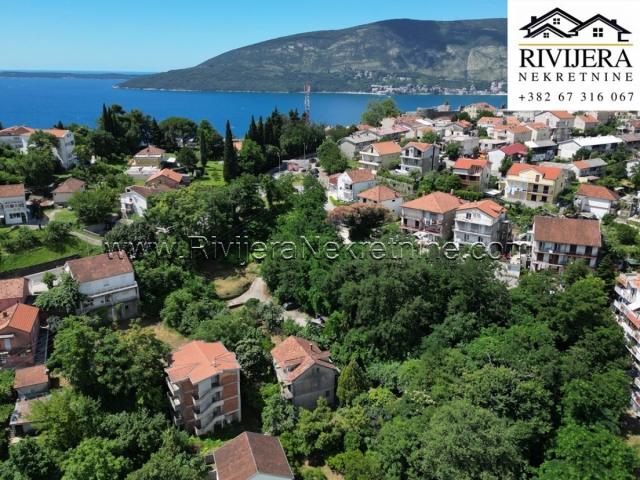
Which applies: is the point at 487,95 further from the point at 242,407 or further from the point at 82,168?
the point at 242,407

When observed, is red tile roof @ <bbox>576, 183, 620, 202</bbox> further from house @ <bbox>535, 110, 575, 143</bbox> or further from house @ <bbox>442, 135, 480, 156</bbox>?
house @ <bbox>535, 110, 575, 143</bbox>

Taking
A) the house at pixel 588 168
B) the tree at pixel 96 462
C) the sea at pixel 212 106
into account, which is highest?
the sea at pixel 212 106

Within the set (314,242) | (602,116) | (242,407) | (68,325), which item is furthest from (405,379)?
(602,116)

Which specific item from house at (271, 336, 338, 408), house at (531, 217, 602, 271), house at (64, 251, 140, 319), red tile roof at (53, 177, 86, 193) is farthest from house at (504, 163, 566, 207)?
red tile roof at (53, 177, 86, 193)

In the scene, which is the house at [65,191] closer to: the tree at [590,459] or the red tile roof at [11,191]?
the red tile roof at [11,191]

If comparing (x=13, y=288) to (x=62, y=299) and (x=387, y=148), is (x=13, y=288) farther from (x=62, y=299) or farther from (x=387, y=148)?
(x=387, y=148)

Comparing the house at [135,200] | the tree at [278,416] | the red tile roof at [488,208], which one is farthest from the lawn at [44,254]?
the red tile roof at [488,208]
